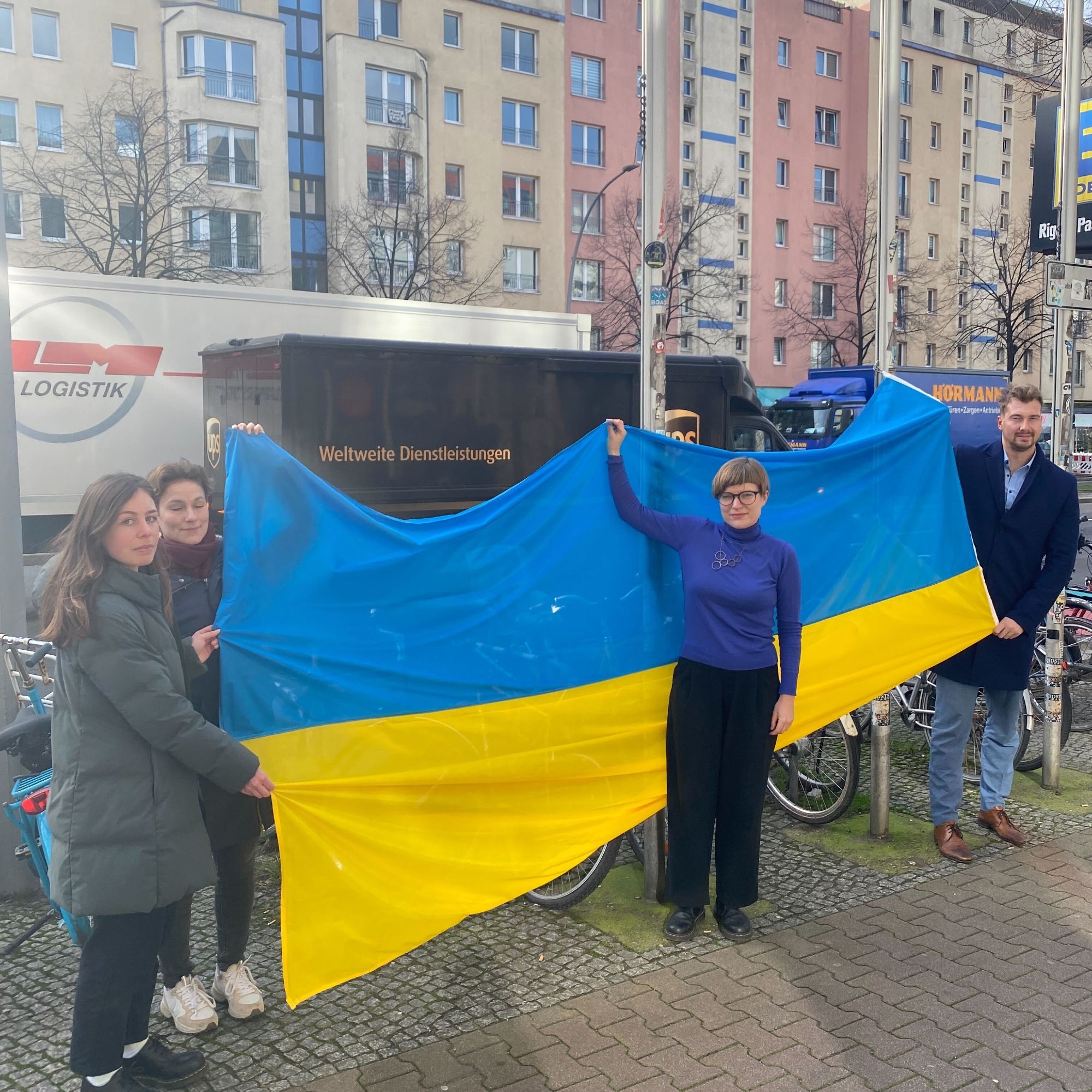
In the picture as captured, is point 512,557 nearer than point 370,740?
No

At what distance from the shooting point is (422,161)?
139 ft

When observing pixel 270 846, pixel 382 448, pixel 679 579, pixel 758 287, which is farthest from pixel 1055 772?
pixel 758 287

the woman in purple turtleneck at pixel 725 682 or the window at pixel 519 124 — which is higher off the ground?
the window at pixel 519 124

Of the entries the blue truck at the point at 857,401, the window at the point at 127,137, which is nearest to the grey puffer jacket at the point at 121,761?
the blue truck at the point at 857,401

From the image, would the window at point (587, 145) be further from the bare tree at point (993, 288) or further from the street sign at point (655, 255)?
the street sign at point (655, 255)

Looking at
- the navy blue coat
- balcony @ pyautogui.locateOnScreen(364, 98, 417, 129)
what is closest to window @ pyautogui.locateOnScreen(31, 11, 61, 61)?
balcony @ pyautogui.locateOnScreen(364, 98, 417, 129)

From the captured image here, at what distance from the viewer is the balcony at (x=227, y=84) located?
38.9 meters

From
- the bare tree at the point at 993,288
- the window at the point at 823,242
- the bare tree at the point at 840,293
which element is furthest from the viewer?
the window at the point at 823,242

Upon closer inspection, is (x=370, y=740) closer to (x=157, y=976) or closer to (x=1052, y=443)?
(x=157, y=976)

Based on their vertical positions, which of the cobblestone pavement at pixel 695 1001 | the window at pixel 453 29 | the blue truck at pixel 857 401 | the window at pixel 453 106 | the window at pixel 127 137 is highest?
the window at pixel 453 29

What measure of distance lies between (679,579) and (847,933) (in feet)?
5.17

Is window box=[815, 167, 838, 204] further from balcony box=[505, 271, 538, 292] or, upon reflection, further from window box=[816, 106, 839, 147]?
balcony box=[505, 271, 538, 292]

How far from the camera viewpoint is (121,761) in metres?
3.16

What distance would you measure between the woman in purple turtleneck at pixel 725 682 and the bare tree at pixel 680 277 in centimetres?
3438
